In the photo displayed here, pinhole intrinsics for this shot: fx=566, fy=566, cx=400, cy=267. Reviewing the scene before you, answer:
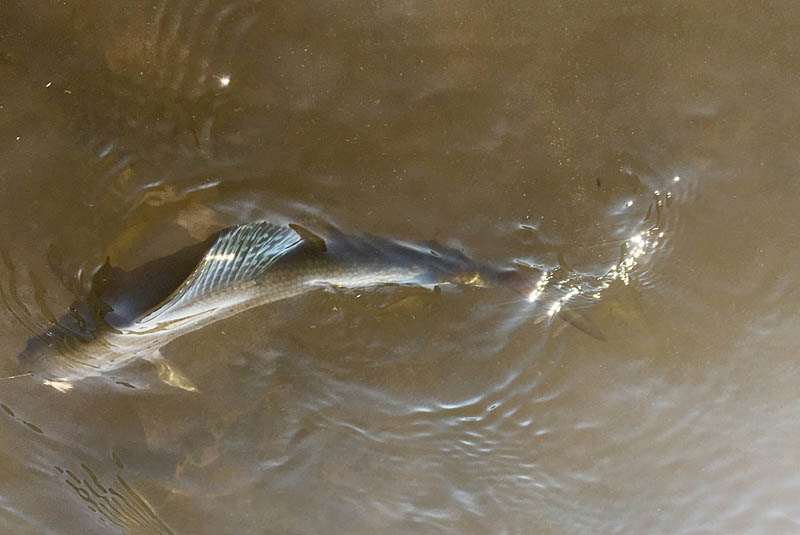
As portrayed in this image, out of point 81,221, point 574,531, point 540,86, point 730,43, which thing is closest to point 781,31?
point 730,43

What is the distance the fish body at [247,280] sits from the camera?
9.67ft

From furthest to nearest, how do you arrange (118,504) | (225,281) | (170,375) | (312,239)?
(118,504)
(170,375)
(312,239)
(225,281)

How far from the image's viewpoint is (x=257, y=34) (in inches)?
111

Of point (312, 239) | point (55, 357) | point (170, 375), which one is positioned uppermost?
point (312, 239)

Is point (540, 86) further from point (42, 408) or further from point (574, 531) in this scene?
point (42, 408)

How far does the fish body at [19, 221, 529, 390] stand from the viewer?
295cm

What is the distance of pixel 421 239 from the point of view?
3076 mm

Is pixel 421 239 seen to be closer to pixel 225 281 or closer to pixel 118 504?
pixel 225 281

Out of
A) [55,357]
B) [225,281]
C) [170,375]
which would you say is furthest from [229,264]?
[55,357]

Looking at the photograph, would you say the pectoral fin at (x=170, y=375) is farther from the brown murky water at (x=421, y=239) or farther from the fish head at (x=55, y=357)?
the fish head at (x=55, y=357)

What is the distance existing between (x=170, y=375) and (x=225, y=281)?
0.77 metres

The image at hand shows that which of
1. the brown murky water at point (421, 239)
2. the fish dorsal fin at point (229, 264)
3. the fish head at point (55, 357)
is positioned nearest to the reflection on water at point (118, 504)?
the brown murky water at point (421, 239)

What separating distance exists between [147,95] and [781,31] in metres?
3.23

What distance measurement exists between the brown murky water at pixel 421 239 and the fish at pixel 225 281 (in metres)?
0.10
